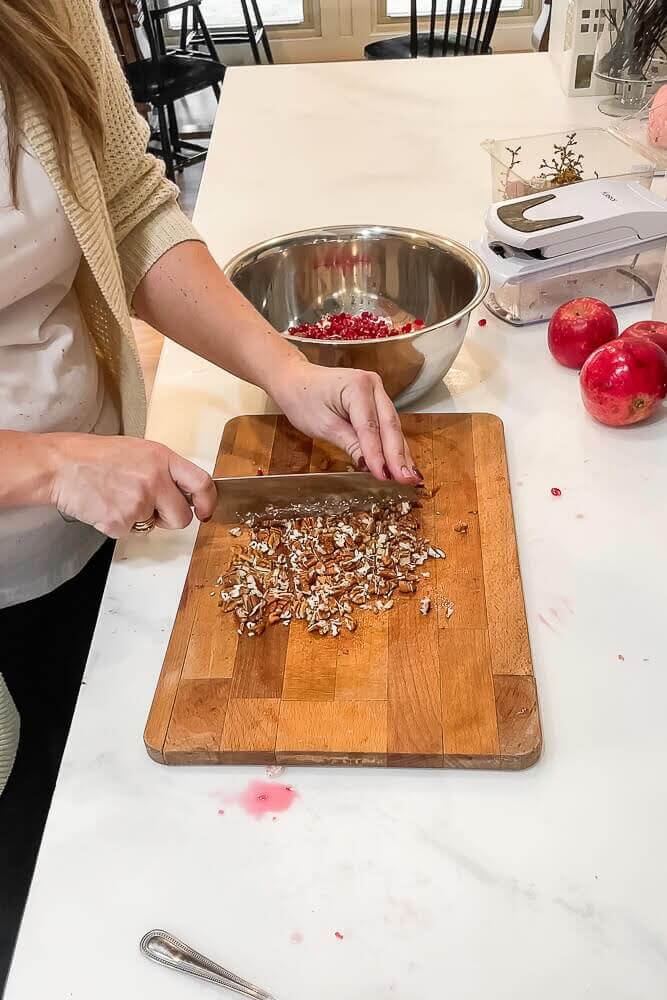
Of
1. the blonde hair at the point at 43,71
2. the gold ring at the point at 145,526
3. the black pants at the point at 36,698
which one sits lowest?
the black pants at the point at 36,698

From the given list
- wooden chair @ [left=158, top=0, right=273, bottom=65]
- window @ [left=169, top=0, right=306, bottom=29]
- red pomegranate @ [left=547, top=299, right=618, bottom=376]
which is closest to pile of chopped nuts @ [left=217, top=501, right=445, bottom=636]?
red pomegranate @ [left=547, top=299, right=618, bottom=376]

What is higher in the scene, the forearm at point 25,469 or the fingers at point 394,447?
the forearm at point 25,469

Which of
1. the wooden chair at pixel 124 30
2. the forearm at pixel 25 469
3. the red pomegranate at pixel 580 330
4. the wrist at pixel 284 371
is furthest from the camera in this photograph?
the wooden chair at pixel 124 30

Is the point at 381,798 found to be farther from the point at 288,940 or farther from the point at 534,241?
the point at 534,241

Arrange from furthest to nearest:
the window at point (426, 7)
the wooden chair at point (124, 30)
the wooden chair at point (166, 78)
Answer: the window at point (426, 7) < the wooden chair at point (124, 30) < the wooden chair at point (166, 78)

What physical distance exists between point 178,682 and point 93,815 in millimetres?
146

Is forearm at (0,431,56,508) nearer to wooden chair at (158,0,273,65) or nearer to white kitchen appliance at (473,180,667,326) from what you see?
white kitchen appliance at (473,180,667,326)

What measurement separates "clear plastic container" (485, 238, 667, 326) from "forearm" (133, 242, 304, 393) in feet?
1.33

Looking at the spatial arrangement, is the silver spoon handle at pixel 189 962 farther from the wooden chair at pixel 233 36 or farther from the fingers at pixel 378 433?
the wooden chair at pixel 233 36

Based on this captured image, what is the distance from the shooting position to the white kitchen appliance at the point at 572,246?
1288 millimetres

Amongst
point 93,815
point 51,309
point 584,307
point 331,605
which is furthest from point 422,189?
point 93,815

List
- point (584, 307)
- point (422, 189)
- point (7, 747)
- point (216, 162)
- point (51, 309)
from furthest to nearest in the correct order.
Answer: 1. point (216, 162)
2. point (422, 189)
3. point (584, 307)
4. point (51, 309)
5. point (7, 747)

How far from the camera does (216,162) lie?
1.98 metres

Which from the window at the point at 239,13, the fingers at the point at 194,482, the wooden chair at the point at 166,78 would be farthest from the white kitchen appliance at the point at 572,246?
the window at the point at 239,13
